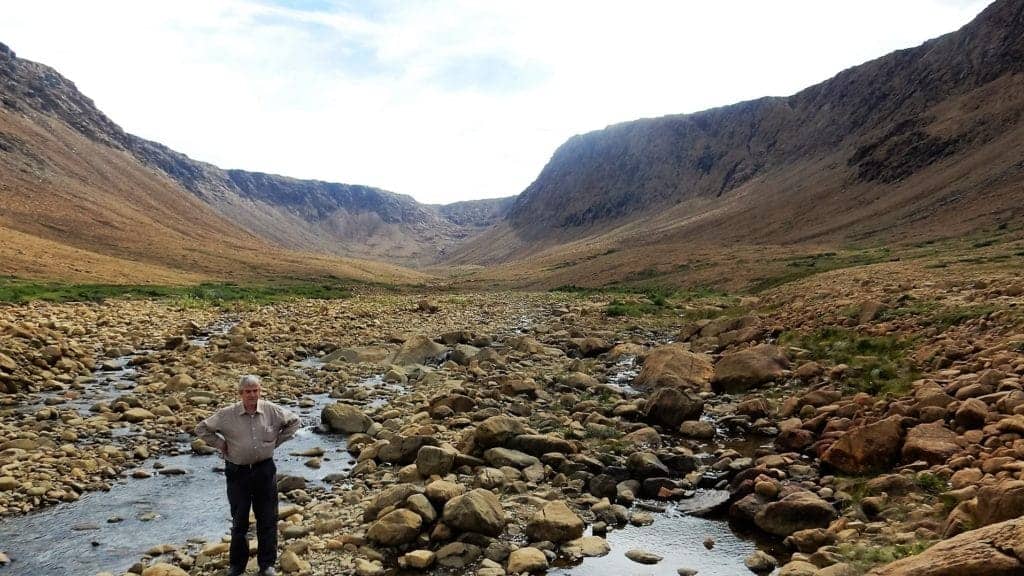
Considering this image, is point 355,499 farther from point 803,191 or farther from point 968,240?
point 803,191

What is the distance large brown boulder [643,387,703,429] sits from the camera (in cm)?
1440

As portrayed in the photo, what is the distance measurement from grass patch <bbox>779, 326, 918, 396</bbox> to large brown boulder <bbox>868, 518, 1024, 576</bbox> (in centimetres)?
738

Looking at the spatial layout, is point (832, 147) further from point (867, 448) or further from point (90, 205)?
point (90, 205)

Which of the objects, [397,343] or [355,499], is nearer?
[355,499]

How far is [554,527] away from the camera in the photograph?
352 inches

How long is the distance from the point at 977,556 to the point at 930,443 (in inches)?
184

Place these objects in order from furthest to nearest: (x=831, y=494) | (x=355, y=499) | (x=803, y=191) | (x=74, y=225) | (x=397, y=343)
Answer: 1. (x=803, y=191)
2. (x=74, y=225)
3. (x=397, y=343)
4. (x=355, y=499)
5. (x=831, y=494)

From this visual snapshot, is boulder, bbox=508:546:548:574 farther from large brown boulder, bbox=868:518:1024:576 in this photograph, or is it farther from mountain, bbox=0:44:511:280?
mountain, bbox=0:44:511:280

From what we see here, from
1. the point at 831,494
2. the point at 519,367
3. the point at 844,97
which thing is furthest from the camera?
the point at 844,97

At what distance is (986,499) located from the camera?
6.77 metres

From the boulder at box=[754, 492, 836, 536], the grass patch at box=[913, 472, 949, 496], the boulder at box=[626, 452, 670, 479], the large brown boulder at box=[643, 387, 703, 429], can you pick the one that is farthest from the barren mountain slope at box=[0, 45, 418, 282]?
the grass patch at box=[913, 472, 949, 496]

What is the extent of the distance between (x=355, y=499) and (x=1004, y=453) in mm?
A: 9337

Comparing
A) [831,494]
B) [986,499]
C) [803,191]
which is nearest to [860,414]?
[831,494]

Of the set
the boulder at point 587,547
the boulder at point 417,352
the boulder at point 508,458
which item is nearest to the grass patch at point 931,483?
the boulder at point 587,547
